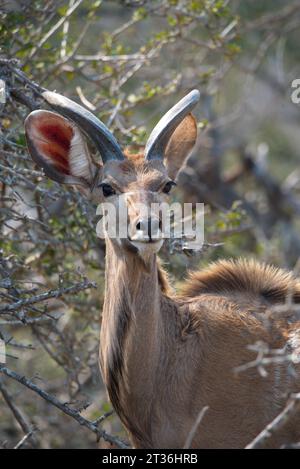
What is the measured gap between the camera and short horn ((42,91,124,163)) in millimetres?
5004

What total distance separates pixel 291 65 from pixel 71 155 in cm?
837

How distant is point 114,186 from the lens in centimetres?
499

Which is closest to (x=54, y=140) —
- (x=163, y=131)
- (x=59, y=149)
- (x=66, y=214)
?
(x=59, y=149)

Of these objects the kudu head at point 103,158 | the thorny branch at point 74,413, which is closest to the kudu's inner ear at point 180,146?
the kudu head at point 103,158

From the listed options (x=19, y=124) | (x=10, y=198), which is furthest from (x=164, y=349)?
(x=19, y=124)

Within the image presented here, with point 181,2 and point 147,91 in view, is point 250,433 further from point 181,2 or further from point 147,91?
point 181,2

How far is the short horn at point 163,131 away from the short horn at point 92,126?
18 cm

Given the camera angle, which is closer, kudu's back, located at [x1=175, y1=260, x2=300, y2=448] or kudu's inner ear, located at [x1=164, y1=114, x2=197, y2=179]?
kudu's back, located at [x1=175, y1=260, x2=300, y2=448]

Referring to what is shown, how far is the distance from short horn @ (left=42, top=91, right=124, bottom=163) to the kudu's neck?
0.56 meters

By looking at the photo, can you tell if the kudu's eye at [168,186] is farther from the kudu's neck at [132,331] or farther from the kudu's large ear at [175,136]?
the kudu's neck at [132,331]

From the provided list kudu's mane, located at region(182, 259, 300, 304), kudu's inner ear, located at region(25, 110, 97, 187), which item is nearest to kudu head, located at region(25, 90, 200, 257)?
kudu's inner ear, located at region(25, 110, 97, 187)

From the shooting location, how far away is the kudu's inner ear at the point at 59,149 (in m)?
5.18

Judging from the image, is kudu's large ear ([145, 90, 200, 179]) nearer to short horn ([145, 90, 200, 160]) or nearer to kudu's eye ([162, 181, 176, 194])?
short horn ([145, 90, 200, 160])

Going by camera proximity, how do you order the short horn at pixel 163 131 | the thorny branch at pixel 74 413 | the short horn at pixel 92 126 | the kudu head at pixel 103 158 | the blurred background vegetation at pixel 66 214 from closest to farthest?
the thorny branch at pixel 74 413
the kudu head at pixel 103 158
the short horn at pixel 92 126
the short horn at pixel 163 131
the blurred background vegetation at pixel 66 214
